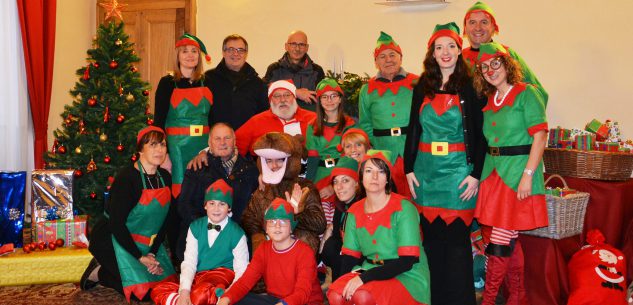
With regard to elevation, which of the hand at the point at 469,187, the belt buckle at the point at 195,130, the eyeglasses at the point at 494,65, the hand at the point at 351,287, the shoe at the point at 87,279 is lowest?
the shoe at the point at 87,279

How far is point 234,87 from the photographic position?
15.8 ft

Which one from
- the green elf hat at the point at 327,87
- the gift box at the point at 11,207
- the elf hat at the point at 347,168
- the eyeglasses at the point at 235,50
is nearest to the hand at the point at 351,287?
the elf hat at the point at 347,168

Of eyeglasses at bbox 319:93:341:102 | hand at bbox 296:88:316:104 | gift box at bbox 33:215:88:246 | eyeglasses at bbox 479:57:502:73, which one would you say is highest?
eyeglasses at bbox 479:57:502:73

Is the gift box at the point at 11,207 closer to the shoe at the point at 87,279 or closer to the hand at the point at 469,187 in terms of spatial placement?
the shoe at the point at 87,279

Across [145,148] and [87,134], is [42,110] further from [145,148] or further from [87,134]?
[145,148]

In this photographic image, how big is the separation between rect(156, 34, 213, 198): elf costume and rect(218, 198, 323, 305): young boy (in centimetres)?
124

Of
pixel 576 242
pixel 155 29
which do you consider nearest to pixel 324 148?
pixel 576 242

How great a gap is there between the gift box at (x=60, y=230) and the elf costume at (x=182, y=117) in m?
1.01

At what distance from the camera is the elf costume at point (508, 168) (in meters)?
3.34

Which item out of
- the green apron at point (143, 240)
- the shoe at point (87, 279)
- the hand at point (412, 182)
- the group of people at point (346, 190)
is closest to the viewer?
the group of people at point (346, 190)

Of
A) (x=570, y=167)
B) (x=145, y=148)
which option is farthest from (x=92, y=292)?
(x=570, y=167)

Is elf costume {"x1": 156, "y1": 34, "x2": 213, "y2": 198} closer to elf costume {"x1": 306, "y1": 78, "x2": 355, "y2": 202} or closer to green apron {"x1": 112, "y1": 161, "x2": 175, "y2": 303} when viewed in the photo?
green apron {"x1": 112, "y1": 161, "x2": 175, "y2": 303}

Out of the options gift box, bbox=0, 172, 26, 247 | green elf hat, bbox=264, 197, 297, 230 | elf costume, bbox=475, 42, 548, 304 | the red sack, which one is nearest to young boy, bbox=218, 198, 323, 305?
green elf hat, bbox=264, 197, 297, 230

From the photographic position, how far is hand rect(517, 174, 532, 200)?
10.8 ft
